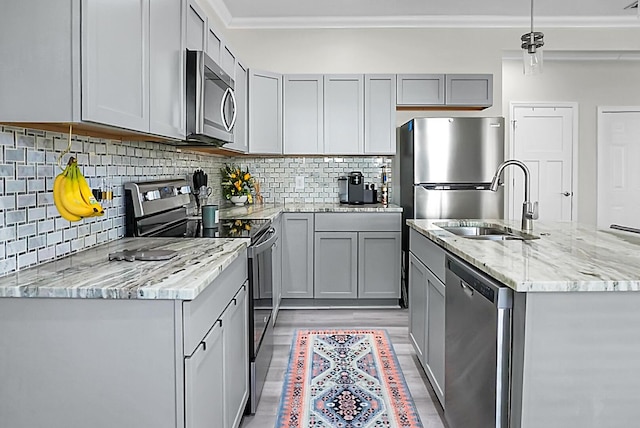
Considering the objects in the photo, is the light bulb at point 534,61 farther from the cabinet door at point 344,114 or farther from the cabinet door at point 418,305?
the cabinet door at point 344,114

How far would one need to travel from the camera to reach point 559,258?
187 cm

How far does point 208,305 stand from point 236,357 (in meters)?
0.60

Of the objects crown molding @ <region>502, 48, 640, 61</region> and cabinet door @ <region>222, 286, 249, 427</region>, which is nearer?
cabinet door @ <region>222, 286, 249, 427</region>

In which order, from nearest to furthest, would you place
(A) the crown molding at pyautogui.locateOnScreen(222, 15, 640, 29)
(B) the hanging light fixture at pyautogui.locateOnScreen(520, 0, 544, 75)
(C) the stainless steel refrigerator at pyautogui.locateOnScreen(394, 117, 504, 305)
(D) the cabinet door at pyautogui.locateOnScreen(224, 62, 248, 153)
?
(B) the hanging light fixture at pyautogui.locateOnScreen(520, 0, 544, 75), (D) the cabinet door at pyautogui.locateOnScreen(224, 62, 248, 153), (C) the stainless steel refrigerator at pyautogui.locateOnScreen(394, 117, 504, 305), (A) the crown molding at pyautogui.locateOnScreen(222, 15, 640, 29)

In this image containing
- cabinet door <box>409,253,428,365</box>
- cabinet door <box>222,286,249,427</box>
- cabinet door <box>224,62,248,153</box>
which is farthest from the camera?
cabinet door <box>224,62,248,153</box>

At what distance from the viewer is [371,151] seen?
4.69 meters

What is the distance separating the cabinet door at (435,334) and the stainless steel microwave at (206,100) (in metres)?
1.40

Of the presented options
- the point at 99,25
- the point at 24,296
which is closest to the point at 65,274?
the point at 24,296

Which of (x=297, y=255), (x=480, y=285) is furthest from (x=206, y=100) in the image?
(x=297, y=255)

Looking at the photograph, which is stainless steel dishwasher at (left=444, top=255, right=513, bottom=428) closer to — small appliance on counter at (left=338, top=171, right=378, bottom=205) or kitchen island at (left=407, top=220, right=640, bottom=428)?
kitchen island at (left=407, top=220, right=640, bottom=428)

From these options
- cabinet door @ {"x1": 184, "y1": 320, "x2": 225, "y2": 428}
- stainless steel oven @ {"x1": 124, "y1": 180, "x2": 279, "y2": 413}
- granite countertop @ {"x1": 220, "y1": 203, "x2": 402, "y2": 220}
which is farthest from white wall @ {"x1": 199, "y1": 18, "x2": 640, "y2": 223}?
cabinet door @ {"x1": 184, "y1": 320, "x2": 225, "y2": 428}

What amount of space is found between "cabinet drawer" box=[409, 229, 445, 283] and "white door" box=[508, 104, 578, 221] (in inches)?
131

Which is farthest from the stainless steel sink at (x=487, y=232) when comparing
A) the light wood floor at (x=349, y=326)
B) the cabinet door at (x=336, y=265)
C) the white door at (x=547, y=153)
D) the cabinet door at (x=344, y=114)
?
the white door at (x=547, y=153)

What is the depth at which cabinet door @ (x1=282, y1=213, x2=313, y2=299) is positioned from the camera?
14.5 feet
